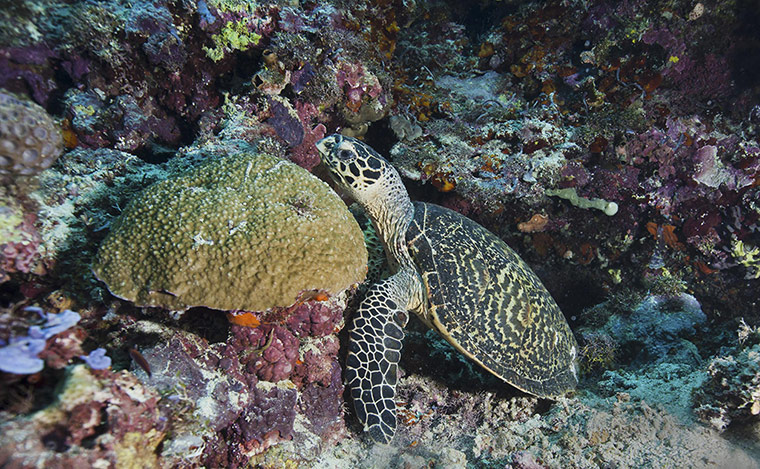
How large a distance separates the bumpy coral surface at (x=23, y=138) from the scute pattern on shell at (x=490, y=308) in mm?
2985

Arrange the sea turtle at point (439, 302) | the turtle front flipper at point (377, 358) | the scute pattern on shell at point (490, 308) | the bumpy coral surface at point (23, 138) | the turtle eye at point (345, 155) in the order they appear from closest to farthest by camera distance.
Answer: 1. the bumpy coral surface at point (23, 138)
2. the turtle front flipper at point (377, 358)
3. the sea turtle at point (439, 302)
4. the scute pattern on shell at point (490, 308)
5. the turtle eye at point (345, 155)

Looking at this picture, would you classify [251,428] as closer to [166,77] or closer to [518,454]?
[518,454]

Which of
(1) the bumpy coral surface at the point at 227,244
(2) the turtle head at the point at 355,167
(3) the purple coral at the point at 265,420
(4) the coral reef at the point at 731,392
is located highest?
(2) the turtle head at the point at 355,167

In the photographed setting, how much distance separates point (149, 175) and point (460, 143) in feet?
12.1

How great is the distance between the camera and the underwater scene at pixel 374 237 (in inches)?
85.7

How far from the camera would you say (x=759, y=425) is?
259 cm

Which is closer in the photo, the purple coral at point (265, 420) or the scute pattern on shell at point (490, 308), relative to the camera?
the purple coral at point (265, 420)

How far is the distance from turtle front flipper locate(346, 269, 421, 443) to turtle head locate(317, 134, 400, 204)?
43.5 inches

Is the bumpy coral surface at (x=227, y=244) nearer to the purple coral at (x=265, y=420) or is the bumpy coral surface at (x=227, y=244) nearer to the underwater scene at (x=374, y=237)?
the underwater scene at (x=374, y=237)

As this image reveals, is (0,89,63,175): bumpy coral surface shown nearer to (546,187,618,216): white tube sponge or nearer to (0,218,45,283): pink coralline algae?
(0,218,45,283): pink coralline algae

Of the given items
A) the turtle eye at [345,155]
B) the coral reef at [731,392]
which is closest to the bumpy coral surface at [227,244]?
the turtle eye at [345,155]

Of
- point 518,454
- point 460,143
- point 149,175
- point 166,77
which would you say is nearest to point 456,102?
point 460,143

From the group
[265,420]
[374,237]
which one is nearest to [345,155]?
[374,237]

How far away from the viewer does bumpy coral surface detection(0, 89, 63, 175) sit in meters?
2.04
